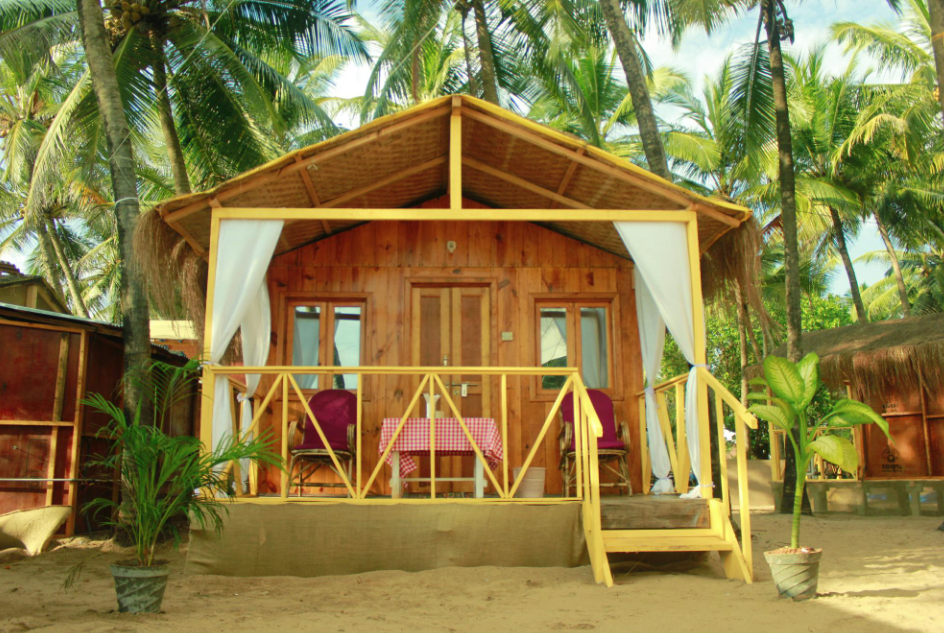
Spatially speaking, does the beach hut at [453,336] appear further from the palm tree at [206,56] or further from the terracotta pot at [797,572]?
the palm tree at [206,56]

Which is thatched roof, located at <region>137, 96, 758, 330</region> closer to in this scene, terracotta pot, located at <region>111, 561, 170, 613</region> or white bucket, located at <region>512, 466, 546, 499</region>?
white bucket, located at <region>512, 466, 546, 499</region>

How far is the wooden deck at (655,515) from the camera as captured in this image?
5.73m

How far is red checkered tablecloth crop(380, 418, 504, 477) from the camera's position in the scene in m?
6.16

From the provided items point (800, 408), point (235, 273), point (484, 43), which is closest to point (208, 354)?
point (235, 273)

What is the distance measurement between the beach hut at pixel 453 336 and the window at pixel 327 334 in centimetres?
2

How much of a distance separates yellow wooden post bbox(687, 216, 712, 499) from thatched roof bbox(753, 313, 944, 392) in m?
6.40

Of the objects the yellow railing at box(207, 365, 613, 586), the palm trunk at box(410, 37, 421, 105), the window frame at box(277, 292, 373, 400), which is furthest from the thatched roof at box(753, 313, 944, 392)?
the window frame at box(277, 292, 373, 400)

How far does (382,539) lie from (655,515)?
190 centimetres

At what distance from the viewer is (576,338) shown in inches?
308

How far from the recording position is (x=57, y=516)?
6.68 meters

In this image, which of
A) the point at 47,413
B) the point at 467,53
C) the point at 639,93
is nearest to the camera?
the point at 47,413

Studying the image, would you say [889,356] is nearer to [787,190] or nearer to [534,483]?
[787,190]

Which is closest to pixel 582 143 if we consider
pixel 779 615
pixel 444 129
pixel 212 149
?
pixel 444 129

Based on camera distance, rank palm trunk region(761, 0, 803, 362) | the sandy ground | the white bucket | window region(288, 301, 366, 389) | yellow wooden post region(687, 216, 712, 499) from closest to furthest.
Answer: the sandy ground → yellow wooden post region(687, 216, 712, 499) → the white bucket → window region(288, 301, 366, 389) → palm trunk region(761, 0, 803, 362)
